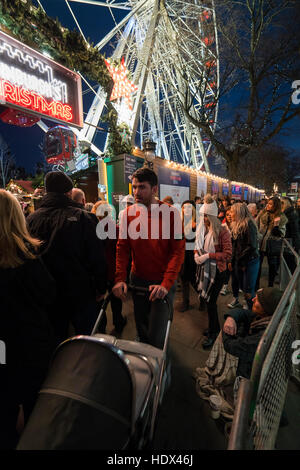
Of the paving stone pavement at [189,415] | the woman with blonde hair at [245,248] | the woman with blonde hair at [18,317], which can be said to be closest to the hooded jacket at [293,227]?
the woman with blonde hair at [245,248]

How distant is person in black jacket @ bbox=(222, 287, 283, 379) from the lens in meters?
1.75

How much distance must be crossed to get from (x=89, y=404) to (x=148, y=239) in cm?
140

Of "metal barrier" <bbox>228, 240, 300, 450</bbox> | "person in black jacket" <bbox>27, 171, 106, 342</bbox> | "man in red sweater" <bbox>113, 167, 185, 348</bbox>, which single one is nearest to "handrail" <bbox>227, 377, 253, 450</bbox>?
"metal barrier" <bbox>228, 240, 300, 450</bbox>

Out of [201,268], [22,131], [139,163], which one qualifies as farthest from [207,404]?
[22,131]

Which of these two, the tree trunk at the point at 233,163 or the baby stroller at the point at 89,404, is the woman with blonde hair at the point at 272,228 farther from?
the tree trunk at the point at 233,163

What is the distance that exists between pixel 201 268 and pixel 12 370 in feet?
8.03

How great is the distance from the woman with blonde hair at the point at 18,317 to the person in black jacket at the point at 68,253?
1.52ft

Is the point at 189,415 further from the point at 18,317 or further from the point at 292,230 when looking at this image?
the point at 292,230

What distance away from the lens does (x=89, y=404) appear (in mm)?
938

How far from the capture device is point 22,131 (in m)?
52.0

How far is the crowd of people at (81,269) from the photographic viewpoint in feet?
4.34

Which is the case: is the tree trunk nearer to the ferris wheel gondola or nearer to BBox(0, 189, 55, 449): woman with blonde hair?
the ferris wheel gondola

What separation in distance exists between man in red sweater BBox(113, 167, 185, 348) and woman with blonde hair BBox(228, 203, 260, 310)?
184 cm

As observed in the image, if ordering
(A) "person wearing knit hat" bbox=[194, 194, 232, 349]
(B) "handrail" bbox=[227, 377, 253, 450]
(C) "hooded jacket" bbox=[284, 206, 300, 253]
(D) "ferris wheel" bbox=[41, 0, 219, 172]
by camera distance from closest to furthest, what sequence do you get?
(B) "handrail" bbox=[227, 377, 253, 450] → (A) "person wearing knit hat" bbox=[194, 194, 232, 349] → (C) "hooded jacket" bbox=[284, 206, 300, 253] → (D) "ferris wheel" bbox=[41, 0, 219, 172]
